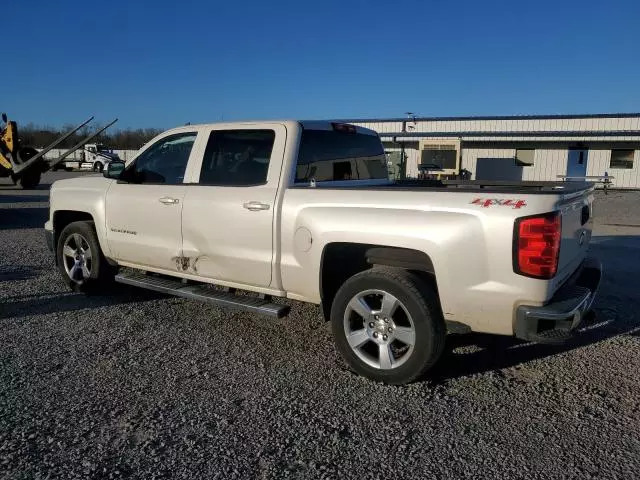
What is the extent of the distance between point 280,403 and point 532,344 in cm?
255

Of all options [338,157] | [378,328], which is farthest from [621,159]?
[378,328]

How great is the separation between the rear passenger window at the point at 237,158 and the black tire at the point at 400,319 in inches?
51.4

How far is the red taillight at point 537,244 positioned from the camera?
10.6ft

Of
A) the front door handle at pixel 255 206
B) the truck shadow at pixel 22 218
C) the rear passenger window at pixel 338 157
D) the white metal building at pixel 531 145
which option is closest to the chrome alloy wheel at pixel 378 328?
the front door handle at pixel 255 206

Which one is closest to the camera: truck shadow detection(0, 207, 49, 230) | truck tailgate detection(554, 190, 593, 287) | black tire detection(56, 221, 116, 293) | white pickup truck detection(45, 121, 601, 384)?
white pickup truck detection(45, 121, 601, 384)

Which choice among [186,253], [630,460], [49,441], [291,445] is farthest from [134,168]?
[630,460]

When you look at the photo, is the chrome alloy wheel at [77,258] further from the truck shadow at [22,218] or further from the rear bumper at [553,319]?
the truck shadow at [22,218]

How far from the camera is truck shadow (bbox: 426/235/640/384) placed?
4.23 m

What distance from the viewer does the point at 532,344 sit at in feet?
15.8

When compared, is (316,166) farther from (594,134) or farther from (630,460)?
(594,134)

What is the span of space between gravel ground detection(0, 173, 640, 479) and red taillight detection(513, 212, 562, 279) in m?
0.98

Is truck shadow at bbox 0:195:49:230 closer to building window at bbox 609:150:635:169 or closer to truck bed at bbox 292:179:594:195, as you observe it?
truck bed at bbox 292:179:594:195

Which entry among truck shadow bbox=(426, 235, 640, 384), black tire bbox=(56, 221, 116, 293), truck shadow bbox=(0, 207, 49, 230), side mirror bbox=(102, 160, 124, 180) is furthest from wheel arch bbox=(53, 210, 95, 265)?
truck shadow bbox=(0, 207, 49, 230)

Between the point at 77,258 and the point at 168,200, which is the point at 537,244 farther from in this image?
the point at 77,258
